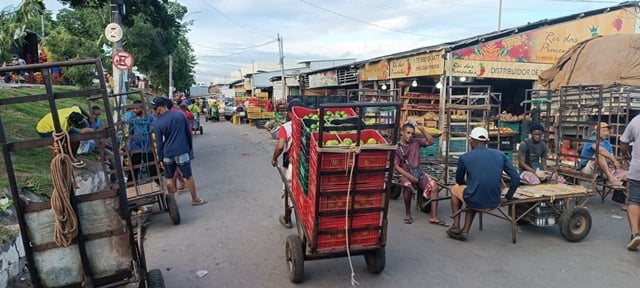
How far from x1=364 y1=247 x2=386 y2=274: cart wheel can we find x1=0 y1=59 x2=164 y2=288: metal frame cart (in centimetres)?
218

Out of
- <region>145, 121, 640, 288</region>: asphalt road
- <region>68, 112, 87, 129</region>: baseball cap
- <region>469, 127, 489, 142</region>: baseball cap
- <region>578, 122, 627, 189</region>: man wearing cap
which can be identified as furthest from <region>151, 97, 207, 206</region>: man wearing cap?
<region>578, 122, 627, 189</region>: man wearing cap

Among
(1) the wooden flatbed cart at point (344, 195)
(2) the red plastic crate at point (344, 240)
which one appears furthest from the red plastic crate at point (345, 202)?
(2) the red plastic crate at point (344, 240)

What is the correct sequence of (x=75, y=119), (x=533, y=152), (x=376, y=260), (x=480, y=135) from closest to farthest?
(x=376, y=260)
(x=480, y=135)
(x=75, y=119)
(x=533, y=152)

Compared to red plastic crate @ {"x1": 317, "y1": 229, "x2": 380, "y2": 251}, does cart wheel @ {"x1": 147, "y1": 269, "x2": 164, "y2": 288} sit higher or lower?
lower

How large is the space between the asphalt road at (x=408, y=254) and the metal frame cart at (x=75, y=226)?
108cm

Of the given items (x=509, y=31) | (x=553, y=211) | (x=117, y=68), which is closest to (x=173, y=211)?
(x=553, y=211)

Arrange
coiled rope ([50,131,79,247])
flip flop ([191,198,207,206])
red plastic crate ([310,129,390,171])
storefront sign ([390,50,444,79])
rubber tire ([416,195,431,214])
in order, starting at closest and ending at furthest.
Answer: coiled rope ([50,131,79,247]) → red plastic crate ([310,129,390,171]) → rubber tire ([416,195,431,214]) → flip flop ([191,198,207,206]) → storefront sign ([390,50,444,79])

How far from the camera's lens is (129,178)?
7.17 m

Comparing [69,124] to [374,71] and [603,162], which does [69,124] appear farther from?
[374,71]

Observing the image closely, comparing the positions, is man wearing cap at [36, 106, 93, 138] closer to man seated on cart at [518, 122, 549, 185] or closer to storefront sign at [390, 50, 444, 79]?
man seated on cart at [518, 122, 549, 185]

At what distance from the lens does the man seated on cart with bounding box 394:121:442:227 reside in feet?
20.2

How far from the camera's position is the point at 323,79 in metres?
21.9

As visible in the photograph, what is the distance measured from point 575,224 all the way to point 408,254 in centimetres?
235

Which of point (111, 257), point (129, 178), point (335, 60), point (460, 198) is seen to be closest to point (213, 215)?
point (129, 178)
